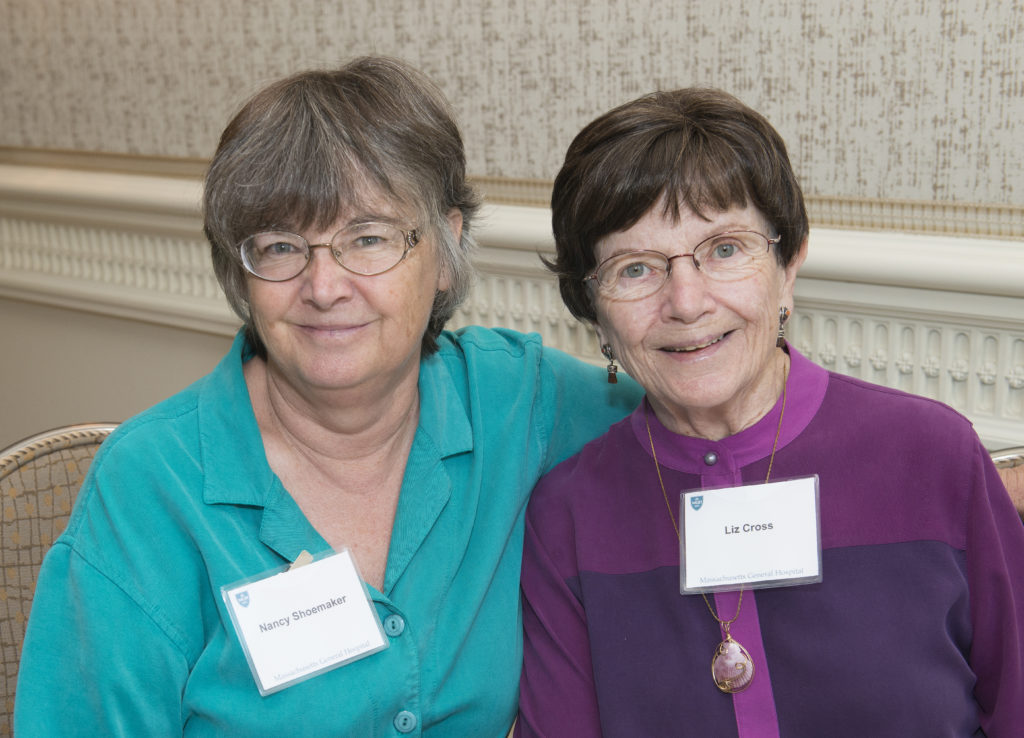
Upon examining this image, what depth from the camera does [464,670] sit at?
173cm

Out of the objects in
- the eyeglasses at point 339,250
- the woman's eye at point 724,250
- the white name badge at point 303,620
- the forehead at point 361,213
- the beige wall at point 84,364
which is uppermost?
the forehead at point 361,213

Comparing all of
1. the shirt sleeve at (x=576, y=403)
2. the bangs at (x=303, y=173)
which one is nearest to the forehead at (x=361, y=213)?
the bangs at (x=303, y=173)

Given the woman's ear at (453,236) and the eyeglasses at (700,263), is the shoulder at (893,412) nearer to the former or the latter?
the eyeglasses at (700,263)

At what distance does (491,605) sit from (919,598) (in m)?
0.66

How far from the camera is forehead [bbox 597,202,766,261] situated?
1.61 m

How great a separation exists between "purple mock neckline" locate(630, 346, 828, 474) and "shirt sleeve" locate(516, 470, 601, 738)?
0.71 feet

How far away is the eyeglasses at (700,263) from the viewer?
163 centimetres

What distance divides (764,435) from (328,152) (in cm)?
79

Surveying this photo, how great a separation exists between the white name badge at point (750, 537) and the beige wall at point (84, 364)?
90.6 inches

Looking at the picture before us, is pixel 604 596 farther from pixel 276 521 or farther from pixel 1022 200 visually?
pixel 1022 200

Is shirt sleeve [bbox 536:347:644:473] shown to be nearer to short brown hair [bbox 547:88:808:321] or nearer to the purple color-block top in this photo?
the purple color-block top

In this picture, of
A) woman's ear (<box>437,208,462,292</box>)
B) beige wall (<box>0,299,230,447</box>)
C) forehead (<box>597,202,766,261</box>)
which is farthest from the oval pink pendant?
beige wall (<box>0,299,230,447</box>)

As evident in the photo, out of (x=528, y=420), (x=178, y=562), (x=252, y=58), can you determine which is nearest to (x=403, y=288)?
(x=528, y=420)

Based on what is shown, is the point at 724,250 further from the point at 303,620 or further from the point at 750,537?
the point at 303,620
